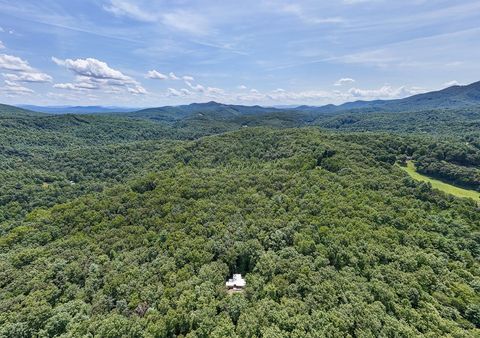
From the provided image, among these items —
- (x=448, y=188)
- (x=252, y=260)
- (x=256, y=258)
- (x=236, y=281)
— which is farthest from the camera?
(x=448, y=188)

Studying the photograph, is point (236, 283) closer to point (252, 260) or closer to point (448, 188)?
point (252, 260)

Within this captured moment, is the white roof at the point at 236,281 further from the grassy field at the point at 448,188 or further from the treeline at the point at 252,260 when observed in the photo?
the grassy field at the point at 448,188

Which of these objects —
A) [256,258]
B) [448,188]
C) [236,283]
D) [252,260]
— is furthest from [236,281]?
[448,188]

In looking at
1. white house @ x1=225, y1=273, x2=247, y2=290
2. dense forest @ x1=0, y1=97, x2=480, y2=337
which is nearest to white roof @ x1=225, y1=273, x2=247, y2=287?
white house @ x1=225, y1=273, x2=247, y2=290

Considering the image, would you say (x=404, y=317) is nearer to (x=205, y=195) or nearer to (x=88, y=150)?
(x=205, y=195)

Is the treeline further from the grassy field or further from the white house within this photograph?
the grassy field

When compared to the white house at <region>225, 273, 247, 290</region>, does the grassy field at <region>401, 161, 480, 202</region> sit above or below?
above

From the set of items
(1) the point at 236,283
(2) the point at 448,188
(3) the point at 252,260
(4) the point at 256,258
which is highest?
(2) the point at 448,188

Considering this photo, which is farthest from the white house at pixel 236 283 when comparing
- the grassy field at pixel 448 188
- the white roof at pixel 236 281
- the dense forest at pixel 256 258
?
the grassy field at pixel 448 188
